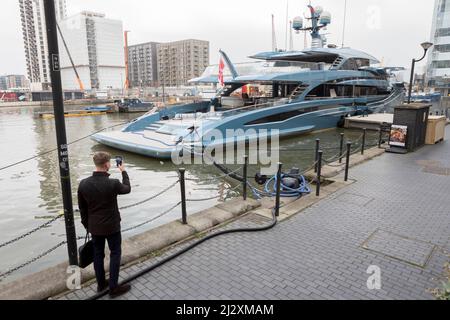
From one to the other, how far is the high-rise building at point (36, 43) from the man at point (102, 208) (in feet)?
419

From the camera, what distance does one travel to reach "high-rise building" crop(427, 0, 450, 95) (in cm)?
6431

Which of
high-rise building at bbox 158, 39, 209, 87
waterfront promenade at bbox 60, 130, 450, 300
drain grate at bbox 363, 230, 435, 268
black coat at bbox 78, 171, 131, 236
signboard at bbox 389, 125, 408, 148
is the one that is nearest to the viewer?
black coat at bbox 78, 171, 131, 236

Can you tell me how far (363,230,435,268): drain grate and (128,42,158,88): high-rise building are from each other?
16017 centimetres

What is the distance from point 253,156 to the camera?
46.3 ft

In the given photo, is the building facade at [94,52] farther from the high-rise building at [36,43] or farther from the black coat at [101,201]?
the black coat at [101,201]

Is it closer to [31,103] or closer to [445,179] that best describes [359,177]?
[445,179]

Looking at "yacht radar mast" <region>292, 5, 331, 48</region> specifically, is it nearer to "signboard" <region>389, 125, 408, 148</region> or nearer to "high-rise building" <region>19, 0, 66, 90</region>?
"signboard" <region>389, 125, 408, 148</region>

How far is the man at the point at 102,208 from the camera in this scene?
11.2 ft

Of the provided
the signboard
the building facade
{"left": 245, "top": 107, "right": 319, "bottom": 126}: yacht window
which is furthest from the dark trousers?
the building facade

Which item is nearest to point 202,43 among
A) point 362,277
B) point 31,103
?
point 31,103

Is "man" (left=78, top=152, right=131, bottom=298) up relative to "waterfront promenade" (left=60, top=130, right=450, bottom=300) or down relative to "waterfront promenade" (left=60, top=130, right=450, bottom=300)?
up

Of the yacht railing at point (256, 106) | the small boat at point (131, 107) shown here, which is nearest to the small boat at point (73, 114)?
the small boat at point (131, 107)

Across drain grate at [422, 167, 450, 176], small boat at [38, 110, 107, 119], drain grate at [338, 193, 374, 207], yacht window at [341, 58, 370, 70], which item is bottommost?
small boat at [38, 110, 107, 119]

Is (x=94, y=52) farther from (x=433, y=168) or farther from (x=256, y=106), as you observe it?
(x=433, y=168)
